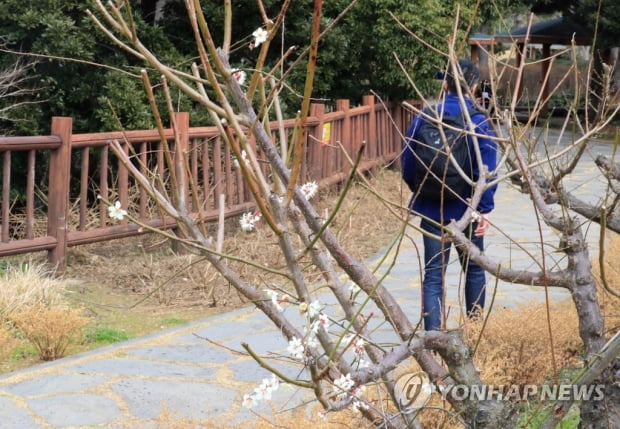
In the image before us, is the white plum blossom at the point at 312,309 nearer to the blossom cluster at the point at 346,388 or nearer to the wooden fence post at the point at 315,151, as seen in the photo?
the blossom cluster at the point at 346,388

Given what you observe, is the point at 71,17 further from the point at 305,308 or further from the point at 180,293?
the point at 305,308

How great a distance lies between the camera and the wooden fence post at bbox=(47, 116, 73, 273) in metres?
7.52

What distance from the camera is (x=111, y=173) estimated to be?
32.7ft

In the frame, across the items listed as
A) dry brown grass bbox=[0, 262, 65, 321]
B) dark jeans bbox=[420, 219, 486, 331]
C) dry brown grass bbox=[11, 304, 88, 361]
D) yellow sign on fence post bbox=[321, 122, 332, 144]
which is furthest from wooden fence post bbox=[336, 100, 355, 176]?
dry brown grass bbox=[11, 304, 88, 361]

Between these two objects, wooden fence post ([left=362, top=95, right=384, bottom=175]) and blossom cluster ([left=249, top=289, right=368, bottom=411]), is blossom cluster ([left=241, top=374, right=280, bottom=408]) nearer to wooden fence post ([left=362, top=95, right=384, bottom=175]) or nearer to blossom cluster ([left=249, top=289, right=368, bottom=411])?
blossom cluster ([left=249, top=289, right=368, bottom=411])

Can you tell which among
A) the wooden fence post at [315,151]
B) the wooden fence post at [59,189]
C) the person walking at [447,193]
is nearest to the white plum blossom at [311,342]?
the person walking at [447,193]

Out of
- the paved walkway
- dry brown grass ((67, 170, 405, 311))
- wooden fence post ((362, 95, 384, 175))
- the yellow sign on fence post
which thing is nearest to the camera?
the paved walkway

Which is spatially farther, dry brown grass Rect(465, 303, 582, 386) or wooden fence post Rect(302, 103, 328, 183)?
wooden fence post Rect(302, 103, 328, 183)

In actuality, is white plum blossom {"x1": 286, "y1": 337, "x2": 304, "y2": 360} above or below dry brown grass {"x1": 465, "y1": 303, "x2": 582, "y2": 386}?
above

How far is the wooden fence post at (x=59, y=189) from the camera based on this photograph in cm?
752

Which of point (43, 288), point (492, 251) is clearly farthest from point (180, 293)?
point (492, 251)

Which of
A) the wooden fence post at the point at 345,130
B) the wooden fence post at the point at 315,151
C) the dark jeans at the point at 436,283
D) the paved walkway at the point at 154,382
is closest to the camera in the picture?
the paved walkway at the point at 154,382

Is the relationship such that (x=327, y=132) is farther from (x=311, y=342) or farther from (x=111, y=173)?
(x=311, y=342)

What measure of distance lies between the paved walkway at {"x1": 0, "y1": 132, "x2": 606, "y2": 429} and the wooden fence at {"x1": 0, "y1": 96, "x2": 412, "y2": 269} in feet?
3.42
